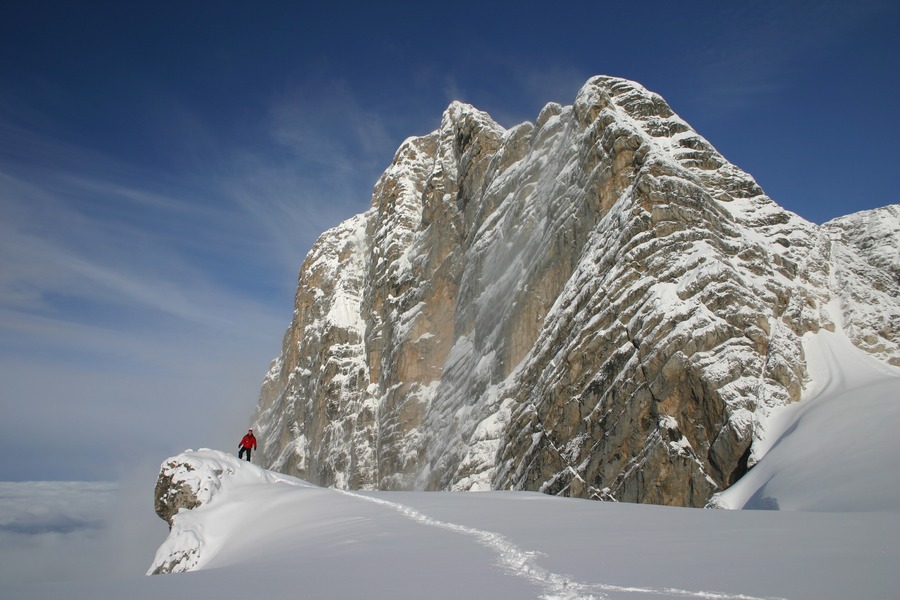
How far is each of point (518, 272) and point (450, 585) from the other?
36463 mm

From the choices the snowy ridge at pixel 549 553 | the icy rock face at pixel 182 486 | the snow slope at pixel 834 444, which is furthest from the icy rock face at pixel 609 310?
the icy rock face at pixel 182 486

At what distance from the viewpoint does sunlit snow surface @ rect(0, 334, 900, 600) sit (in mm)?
5672

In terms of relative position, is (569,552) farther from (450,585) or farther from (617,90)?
(617,90)

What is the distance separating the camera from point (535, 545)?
7.84 meters

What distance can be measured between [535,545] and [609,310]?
69.6ft

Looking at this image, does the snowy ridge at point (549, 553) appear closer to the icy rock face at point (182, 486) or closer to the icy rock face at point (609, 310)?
the icy rock face at point (182, 486)

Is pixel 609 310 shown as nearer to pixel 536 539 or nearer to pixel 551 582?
pixel 536 539

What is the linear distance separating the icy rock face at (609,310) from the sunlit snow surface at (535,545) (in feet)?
25.9

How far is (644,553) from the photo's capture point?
6.83m

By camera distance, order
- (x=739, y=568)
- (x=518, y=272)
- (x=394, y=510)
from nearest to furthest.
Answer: (x=739, y=568) → (x=394, y=510) → (x=518, y=272)

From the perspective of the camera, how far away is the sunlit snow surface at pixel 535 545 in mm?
5672

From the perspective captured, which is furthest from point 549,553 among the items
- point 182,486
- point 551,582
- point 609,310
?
point 609,310

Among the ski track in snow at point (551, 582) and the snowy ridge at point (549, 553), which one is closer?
the ski track in snow at point (551, 582)

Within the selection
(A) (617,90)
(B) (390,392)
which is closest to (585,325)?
(A) (617,90)
